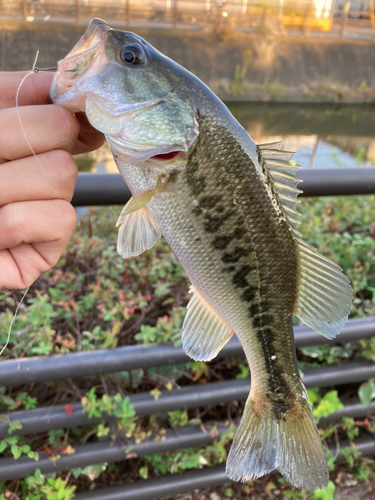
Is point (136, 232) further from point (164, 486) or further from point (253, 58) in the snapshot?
point (253, 58)

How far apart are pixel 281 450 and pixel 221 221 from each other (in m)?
0.81

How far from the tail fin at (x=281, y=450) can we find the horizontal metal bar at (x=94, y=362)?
1.93ft

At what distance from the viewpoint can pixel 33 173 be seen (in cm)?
87

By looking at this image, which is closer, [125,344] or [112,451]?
[112,451]

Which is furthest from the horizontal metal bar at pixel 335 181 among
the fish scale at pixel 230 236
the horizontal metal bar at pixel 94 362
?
the horizontal metal bar at pixel 94 362

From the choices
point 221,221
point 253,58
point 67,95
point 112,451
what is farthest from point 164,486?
point 253,58

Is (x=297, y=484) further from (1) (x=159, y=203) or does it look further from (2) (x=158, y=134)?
(2) (x=158, y=134)

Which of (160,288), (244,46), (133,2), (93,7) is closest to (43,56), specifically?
(93,7)

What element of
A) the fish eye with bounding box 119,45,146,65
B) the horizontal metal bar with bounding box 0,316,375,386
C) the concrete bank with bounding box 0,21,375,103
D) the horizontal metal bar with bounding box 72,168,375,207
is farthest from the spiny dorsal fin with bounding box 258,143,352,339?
the concrete bank with bounding box 0,21,375,103

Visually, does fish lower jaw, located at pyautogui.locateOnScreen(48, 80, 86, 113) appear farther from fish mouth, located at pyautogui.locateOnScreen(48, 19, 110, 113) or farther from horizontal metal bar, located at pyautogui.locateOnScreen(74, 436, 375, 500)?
horizontal metal bar, located at pyautogui.locateOnScreen(74, 436, 375, 500)

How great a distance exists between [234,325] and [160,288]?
995mm

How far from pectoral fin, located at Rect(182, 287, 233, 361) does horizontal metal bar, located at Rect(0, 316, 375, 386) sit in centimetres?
65

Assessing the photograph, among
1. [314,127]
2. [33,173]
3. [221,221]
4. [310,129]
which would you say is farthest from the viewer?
[314,127]

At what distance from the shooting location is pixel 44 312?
73.8 inches
